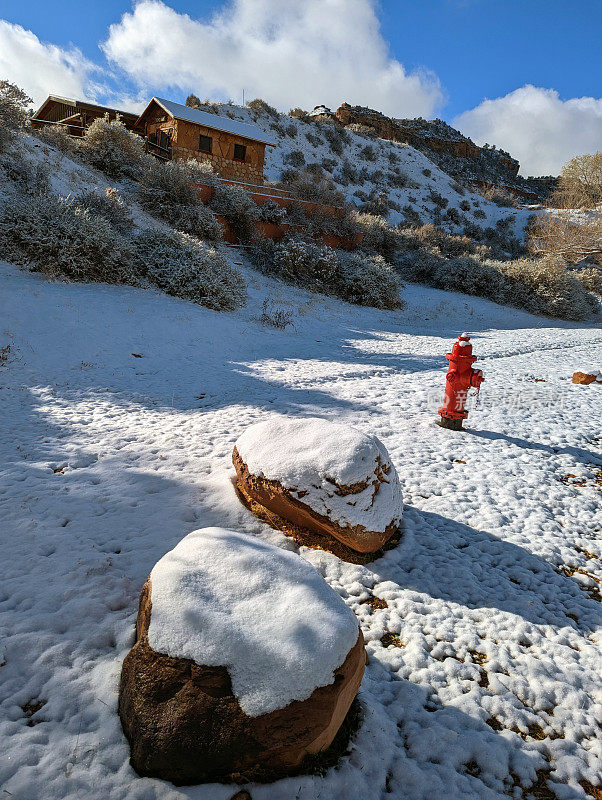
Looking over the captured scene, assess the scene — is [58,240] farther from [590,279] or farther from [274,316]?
[590,279]

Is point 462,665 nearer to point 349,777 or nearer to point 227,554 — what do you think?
point 349,777

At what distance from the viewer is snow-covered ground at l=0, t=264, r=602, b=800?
1895 mm

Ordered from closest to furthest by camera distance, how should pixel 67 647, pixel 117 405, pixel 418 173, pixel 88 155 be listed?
pixel 67 647 < pixel 117 405 < pixel 88 155 < pixel 418 173

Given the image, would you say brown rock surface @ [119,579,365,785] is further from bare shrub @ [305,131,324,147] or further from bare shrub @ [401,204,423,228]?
bare shrub @ [305,131,324,147]

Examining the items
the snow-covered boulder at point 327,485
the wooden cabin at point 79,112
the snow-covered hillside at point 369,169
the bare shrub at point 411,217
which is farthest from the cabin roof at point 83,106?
the snow-covered boulder at point 327,485

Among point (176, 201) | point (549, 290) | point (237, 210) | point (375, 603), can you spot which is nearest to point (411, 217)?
point (549, 290)

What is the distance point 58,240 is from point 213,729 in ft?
36.2

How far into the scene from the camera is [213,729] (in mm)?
1670

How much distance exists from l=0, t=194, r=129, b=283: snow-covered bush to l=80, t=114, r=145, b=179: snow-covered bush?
7257mm

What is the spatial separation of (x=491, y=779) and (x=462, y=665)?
0.61m

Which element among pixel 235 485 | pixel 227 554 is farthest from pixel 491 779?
pixel 235 485

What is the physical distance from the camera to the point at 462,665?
8.11 ft

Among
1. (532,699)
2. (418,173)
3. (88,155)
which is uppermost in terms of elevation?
(418,173)

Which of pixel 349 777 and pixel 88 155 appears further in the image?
pixel 88 155
